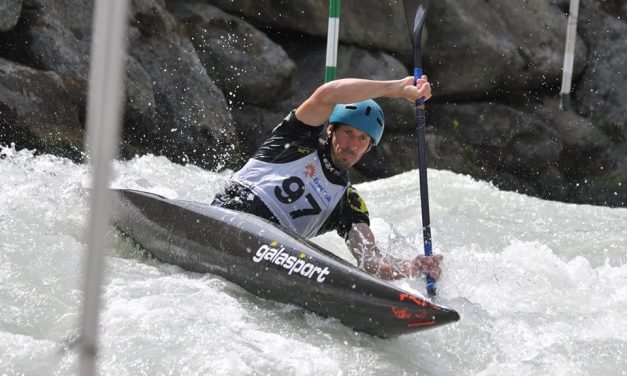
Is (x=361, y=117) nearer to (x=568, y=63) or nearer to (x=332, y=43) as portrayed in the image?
(x=332, y=43)

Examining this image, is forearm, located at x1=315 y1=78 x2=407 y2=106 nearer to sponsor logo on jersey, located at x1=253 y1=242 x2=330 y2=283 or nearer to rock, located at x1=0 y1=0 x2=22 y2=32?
sponsor logo on jersey, located at x1=253 y1=242 x2=330 y2=283

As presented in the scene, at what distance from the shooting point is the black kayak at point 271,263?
2871mm

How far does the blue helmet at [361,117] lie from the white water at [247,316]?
0.74m

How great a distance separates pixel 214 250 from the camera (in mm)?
3535

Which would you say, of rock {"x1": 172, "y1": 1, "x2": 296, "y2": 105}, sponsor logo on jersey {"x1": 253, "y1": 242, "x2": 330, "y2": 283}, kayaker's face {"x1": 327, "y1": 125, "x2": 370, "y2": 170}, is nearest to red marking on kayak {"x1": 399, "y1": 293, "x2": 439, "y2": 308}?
sponsor logo on jersey {"x1": 253, "y1": 242, "x2": 330, "y2": 283}

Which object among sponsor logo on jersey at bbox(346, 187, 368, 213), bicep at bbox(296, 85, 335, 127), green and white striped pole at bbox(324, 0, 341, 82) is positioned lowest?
sponsor logo on jersey at bbox(346, 187, 368, 213)

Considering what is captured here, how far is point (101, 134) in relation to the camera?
0.75 m

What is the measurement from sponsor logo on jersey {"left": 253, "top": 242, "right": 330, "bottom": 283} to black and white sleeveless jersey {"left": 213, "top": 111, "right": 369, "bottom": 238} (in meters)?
0.45

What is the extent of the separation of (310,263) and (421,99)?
121 cm

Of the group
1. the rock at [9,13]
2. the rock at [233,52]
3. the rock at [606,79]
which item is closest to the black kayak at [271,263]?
the rock at [9,13]

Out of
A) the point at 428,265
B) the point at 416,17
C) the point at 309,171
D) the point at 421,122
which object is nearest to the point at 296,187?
the point at 309,171

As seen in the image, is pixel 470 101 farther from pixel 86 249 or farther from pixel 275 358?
pixel 86 249

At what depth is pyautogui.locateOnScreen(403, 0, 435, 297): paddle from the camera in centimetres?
407

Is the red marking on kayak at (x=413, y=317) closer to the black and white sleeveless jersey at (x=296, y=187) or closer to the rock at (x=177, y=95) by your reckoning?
the black and white sleeveless jersey at (x=296, y=187)
